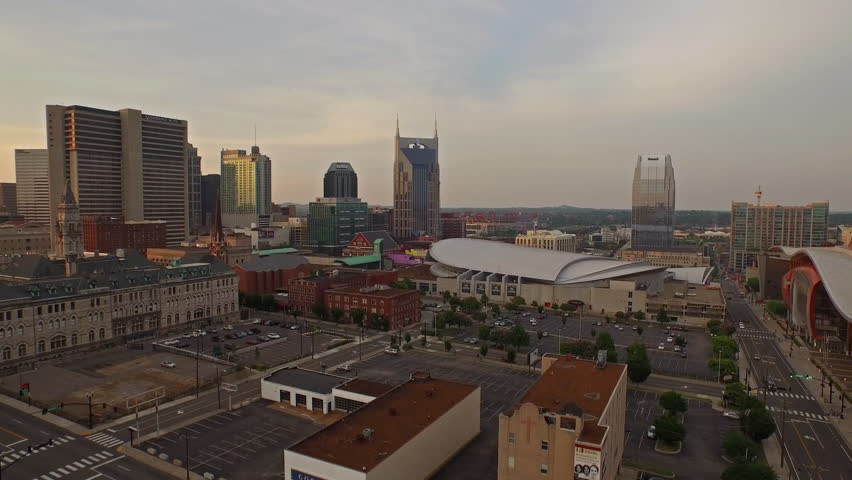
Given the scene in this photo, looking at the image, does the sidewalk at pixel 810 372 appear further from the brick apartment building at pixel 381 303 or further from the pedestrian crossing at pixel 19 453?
the pedestrian crossing at pixel 19 453

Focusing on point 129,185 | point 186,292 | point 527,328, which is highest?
point 129,185

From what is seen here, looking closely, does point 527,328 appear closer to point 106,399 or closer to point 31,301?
point 106,399

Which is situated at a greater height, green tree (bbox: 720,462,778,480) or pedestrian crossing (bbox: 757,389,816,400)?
green tree (bbox: 720,462,778,480)

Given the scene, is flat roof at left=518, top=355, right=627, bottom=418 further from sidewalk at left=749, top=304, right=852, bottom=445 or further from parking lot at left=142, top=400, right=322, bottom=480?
sidewalk at left=749, top=304, right=852, bottom=445

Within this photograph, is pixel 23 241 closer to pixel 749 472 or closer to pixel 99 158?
pixel 99 158

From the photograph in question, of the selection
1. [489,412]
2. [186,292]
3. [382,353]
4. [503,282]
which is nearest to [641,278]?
[503,282]

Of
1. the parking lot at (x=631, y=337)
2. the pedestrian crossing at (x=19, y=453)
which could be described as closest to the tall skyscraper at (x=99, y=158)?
the parking lot at (x=631, y=337)

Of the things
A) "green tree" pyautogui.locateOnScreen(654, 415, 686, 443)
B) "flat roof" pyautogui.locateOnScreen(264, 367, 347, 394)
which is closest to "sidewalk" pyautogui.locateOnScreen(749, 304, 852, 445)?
"green tree" pyautogui.locateOnScreen(654, 415, 686, 443)
